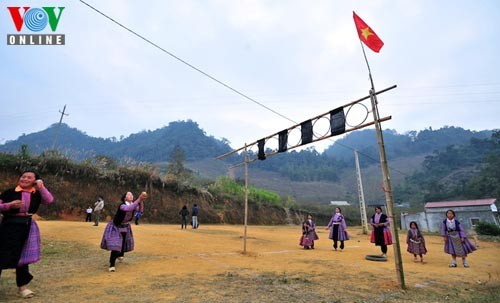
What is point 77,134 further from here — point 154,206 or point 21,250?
point 21,250

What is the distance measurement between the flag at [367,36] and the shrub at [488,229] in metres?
24.8

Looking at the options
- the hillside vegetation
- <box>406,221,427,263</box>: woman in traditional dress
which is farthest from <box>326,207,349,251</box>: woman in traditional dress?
the hillside vegetation

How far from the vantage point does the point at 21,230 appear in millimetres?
4570

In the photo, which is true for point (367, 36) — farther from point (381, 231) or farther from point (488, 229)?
point (488, 229)

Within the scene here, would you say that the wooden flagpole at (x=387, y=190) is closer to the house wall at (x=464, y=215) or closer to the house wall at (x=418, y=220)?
the house wall at (x=464, y=215)

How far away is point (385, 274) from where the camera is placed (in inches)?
270

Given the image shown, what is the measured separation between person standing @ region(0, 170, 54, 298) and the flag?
24.2ft

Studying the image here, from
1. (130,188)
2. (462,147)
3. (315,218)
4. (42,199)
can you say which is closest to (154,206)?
(130,188)

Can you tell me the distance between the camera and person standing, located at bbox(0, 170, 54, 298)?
→ 4387mm

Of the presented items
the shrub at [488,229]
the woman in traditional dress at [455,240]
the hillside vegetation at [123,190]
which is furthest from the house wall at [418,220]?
the woman in traditional dress at [455,240]

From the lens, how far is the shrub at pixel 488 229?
74.2 ft

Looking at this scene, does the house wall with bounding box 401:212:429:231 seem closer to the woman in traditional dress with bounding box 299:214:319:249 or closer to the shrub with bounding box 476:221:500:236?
the shrub with bounding box 476:221:500:236

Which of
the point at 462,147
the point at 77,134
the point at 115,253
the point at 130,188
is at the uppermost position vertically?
the point at 77,134

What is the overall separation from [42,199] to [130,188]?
20.2 m
